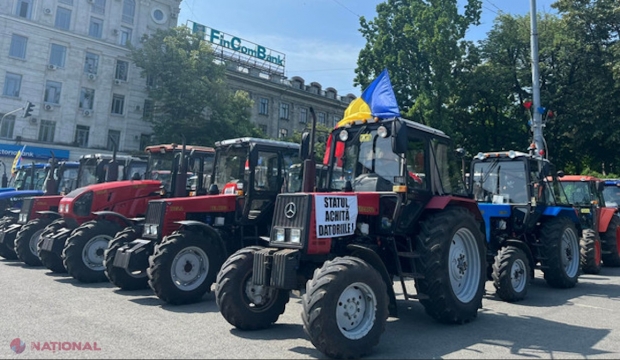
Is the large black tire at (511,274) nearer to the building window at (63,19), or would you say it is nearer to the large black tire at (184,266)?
the large black tire at (184,266)

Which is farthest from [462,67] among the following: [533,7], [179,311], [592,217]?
[179,311]

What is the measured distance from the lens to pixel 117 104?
122ft

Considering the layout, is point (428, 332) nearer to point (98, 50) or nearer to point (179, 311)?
point (179, 311)

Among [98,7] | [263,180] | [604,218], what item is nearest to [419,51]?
[604,218]

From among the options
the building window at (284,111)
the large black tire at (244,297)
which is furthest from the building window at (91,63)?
the large black tire at (244,297)

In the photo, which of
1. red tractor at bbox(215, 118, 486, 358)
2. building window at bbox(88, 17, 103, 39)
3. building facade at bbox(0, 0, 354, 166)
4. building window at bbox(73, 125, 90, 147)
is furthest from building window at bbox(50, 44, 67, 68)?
red tractor at bbox(215, 118, 486, 358)

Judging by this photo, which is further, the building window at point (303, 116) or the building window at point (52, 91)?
the building window at point (303, 116)

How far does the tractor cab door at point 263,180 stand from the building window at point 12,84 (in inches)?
1233

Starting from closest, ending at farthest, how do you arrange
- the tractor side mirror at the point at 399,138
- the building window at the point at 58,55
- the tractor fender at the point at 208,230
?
the tractor side mirror at the point at 399,138
the tractor fender at the point at 208,230
the building window at the point at 58,55

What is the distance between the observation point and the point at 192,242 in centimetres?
759

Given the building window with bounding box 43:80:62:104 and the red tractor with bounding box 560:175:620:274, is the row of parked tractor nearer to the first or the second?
the red tractor with bounding box 560:175:620:274

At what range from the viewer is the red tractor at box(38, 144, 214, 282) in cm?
918

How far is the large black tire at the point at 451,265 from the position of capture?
583cm

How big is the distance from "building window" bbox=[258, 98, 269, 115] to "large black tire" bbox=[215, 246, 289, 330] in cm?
3978
